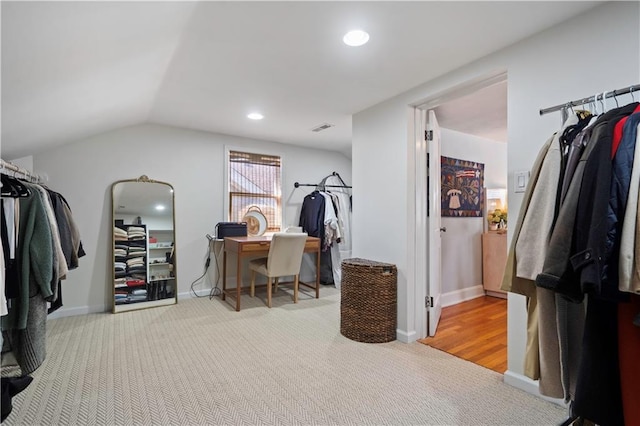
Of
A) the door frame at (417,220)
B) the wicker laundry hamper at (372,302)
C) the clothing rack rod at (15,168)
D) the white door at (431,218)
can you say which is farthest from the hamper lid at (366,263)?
the clothing rack rod at (15,168)

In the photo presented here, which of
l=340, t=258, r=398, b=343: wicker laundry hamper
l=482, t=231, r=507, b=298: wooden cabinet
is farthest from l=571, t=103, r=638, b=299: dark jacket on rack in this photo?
l=482, t=231, r=507, b=298: wooden cabinet

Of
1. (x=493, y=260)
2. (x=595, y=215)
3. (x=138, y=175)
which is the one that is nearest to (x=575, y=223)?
(x=595, y=215)

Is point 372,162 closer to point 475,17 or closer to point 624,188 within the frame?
point 475,17

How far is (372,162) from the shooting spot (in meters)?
2.98

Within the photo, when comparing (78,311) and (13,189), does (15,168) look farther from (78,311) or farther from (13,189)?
(78,311)

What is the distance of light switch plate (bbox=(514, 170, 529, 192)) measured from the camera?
1.88 m

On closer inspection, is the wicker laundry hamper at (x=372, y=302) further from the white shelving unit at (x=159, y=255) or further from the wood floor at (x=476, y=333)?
the white shelving unit at (x=159, y=255)

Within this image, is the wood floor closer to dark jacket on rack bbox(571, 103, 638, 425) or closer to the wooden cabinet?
the wooden cabinet

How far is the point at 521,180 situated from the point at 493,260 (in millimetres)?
2463

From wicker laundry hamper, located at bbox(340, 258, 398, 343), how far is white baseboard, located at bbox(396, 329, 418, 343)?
4cm

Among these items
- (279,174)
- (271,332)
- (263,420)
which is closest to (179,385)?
(263,420)

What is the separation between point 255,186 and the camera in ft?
14.8

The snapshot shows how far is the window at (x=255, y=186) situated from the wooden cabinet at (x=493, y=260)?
9.18 feet

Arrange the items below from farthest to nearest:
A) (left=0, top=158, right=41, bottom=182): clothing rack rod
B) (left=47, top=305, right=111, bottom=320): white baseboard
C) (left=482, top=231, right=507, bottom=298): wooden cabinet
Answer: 1. (left=482, top=231, right=507, bottom=298): wooden cabinet
2. (left=47, top=305, right=111, bottom=320): white baseboard
3. (left=0, top=158, right=41, bottom=182): clothing rack rod
